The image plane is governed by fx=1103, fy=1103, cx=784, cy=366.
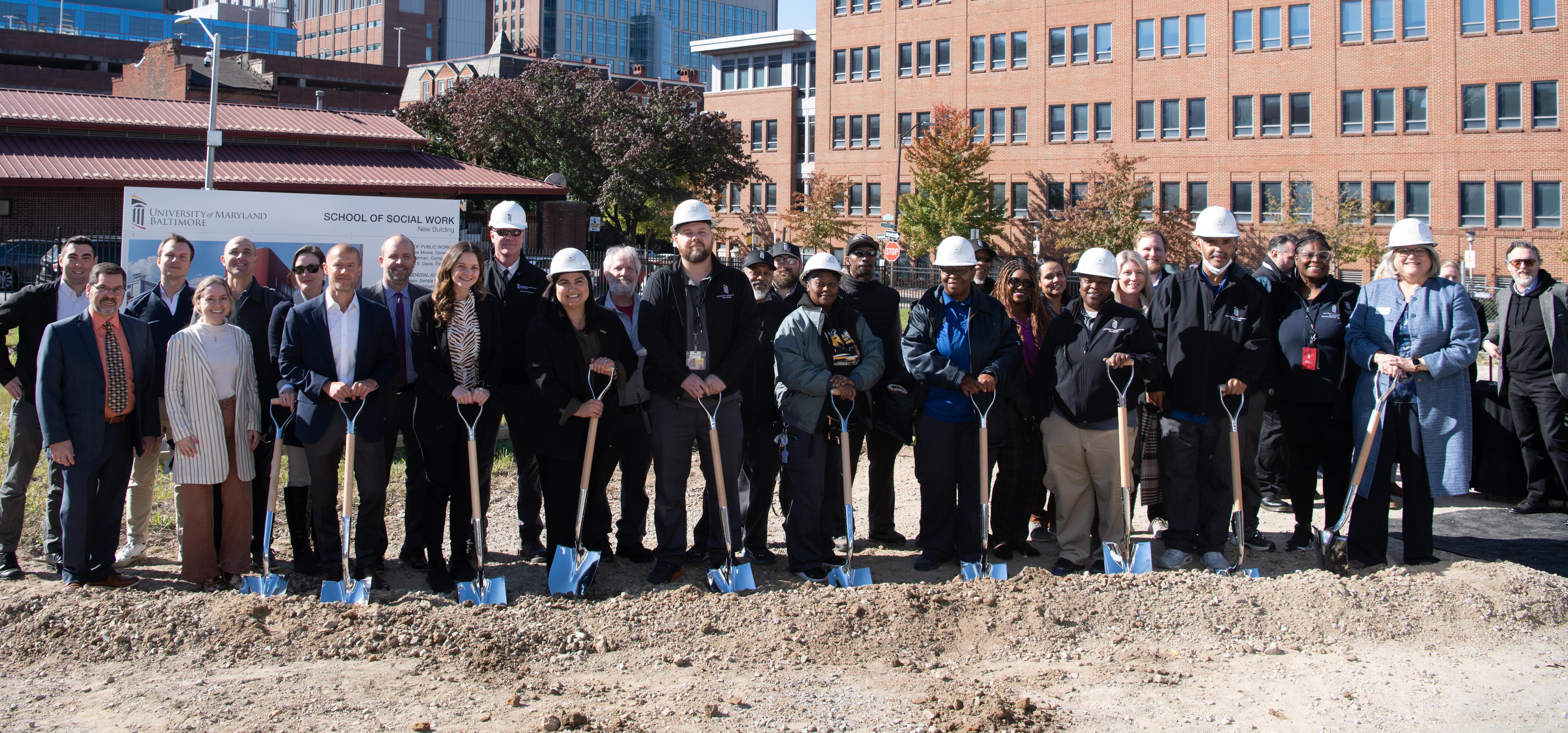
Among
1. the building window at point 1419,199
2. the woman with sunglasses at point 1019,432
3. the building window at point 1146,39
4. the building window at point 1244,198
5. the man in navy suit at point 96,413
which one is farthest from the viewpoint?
the building window at point 1146,39

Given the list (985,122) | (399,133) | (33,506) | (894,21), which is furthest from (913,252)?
(33,506)

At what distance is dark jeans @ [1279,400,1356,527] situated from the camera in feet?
23.2

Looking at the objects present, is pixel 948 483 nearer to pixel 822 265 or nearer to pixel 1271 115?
pixel 822 265

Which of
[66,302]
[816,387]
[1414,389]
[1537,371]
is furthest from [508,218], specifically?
[1537,371]

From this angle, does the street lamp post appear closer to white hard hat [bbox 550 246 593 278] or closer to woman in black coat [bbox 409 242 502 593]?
woman in black coat [bbox 409 242 502 593]

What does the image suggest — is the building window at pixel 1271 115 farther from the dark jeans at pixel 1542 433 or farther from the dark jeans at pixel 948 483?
the dark jeans at pixel 948 483

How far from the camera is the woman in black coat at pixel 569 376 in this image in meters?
6.45

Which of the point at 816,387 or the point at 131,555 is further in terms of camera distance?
the point at 131,555

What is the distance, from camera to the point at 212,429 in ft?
20.5

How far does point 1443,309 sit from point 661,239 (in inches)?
1883

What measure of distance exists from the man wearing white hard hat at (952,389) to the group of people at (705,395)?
0.02 meters

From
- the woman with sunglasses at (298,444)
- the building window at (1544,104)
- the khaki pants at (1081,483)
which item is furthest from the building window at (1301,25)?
the woman with sunglasses at (298,444)

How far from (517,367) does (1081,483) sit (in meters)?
3.58

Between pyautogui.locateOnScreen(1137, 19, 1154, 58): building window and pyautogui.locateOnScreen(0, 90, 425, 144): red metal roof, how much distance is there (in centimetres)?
3313
